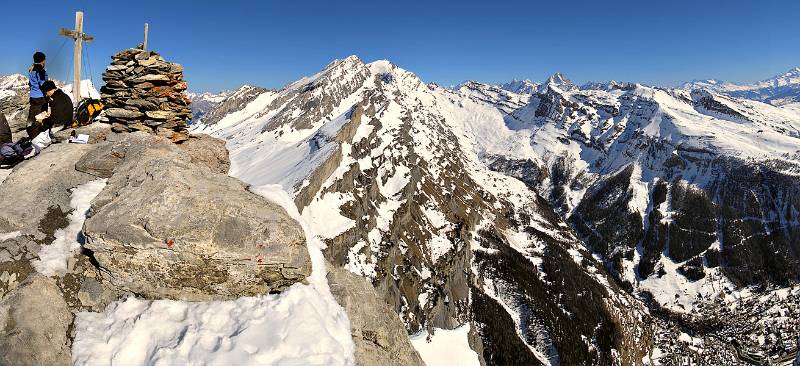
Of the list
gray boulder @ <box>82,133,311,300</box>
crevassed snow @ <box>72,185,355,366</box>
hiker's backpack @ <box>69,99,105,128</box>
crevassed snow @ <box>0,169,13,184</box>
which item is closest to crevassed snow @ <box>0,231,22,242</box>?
gray boulder @ <box>82,133,311,300</box>

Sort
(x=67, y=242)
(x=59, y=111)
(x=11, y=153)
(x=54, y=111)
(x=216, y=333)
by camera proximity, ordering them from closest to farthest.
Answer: (x=216, y=333) → (x=67, y=242) → (x=11, y=153) → (x=54, y=111) → (x=59, y=111)

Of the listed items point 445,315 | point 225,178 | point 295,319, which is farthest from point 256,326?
point 445,315

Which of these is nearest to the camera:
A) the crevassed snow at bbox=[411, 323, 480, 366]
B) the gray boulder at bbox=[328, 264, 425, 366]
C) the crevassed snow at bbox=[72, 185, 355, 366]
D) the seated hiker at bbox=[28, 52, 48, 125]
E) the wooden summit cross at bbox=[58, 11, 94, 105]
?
the crevassed snow at bbox=[72, 185, 355, 366]

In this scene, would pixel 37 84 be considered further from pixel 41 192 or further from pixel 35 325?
pixel 35 325

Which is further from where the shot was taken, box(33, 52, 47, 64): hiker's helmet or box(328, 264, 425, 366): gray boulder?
box(33, 52, 47, 64): hiker's helmet

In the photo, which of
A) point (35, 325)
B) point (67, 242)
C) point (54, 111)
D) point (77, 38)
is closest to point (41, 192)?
point (67, 242)

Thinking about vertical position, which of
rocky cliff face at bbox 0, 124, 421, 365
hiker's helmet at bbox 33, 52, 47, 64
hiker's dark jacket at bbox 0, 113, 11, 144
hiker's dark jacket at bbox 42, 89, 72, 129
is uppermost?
hiker's helmet at bbox 33, 52, 47, 64

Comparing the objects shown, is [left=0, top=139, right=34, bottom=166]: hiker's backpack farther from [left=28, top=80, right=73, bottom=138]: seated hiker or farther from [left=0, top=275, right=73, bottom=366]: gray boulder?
[left=0, top=275, right=73, bottom=366]: gray boulder

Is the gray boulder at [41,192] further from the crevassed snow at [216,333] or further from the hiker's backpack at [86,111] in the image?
the hiker's backpack at [86,111]
